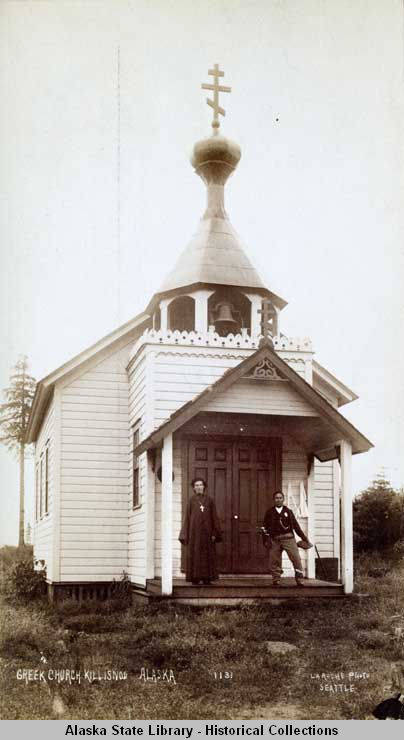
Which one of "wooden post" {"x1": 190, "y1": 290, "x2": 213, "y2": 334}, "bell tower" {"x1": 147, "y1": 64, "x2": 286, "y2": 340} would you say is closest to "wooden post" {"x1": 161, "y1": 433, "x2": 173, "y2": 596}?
"bell tower" {"x1": 147, "y1": 64, "x2": 286, "y2": 340}

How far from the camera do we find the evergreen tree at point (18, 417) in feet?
60.8

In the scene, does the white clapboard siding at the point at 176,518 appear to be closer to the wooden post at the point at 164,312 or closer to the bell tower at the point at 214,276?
the bell tower at the point at 214,276

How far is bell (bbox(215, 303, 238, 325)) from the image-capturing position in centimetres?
1750

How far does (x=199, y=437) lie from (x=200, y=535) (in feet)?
7.07

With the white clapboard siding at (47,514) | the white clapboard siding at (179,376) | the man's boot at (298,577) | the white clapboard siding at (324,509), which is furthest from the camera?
the white clapboard siding at (324,509)

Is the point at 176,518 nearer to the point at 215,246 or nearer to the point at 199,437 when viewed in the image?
the point at 199,437

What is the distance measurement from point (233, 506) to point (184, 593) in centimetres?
226

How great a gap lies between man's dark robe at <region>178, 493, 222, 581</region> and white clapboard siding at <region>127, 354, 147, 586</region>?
1721 mm

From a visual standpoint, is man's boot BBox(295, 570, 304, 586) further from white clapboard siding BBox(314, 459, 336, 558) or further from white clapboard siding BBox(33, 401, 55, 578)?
white clapboard siding BBox(33, 401, 55, 578)

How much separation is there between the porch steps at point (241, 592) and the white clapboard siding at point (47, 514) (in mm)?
4234

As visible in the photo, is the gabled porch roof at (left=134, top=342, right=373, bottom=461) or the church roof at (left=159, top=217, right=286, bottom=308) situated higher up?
the church roof at (left=159, top=217, right=286, bottom=308)

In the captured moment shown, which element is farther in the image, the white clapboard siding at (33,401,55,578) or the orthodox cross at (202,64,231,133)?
the white clapboard siding at (33,401,55,578)

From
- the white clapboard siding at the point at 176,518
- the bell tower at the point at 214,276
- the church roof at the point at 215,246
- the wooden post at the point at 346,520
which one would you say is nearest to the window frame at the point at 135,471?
the white clapboard siding at the point at 176,518

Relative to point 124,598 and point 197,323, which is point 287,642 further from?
point 197,323
